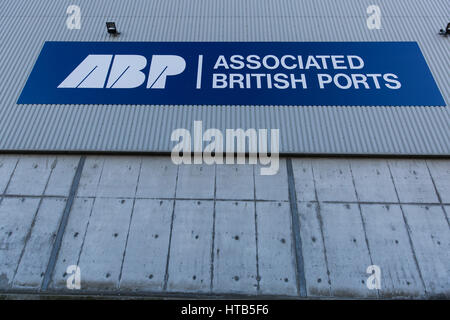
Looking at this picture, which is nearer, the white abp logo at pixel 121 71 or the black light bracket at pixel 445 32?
the white abp logo at pixel 121 71

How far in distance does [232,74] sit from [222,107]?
1.56 metres

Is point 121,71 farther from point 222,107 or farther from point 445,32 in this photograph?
point 445,32

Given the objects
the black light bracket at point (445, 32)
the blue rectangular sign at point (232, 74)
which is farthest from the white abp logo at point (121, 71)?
the black light bracket at point (445, 32)

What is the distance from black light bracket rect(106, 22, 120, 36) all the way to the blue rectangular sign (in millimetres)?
513

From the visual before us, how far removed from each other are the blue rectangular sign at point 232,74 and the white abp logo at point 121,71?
0.04 m

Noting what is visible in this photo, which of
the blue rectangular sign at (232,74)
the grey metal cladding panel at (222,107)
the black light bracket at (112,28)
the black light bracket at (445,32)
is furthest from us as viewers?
the black light bracket at (445,32)

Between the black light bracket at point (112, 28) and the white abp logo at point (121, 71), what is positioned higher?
the black light bracket at point (112, 28)

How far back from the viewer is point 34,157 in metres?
9.67

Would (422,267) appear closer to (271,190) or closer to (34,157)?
(271,190)

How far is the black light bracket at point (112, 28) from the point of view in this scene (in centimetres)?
1152

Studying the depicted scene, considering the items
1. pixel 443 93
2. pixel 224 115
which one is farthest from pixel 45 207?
pixel 443 93

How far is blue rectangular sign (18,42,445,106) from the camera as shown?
10.3 m

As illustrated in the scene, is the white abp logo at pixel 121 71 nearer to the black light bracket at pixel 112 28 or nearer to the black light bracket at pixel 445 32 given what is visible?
the black light bracket at pixel 112 28

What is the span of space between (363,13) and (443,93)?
4651 mm
